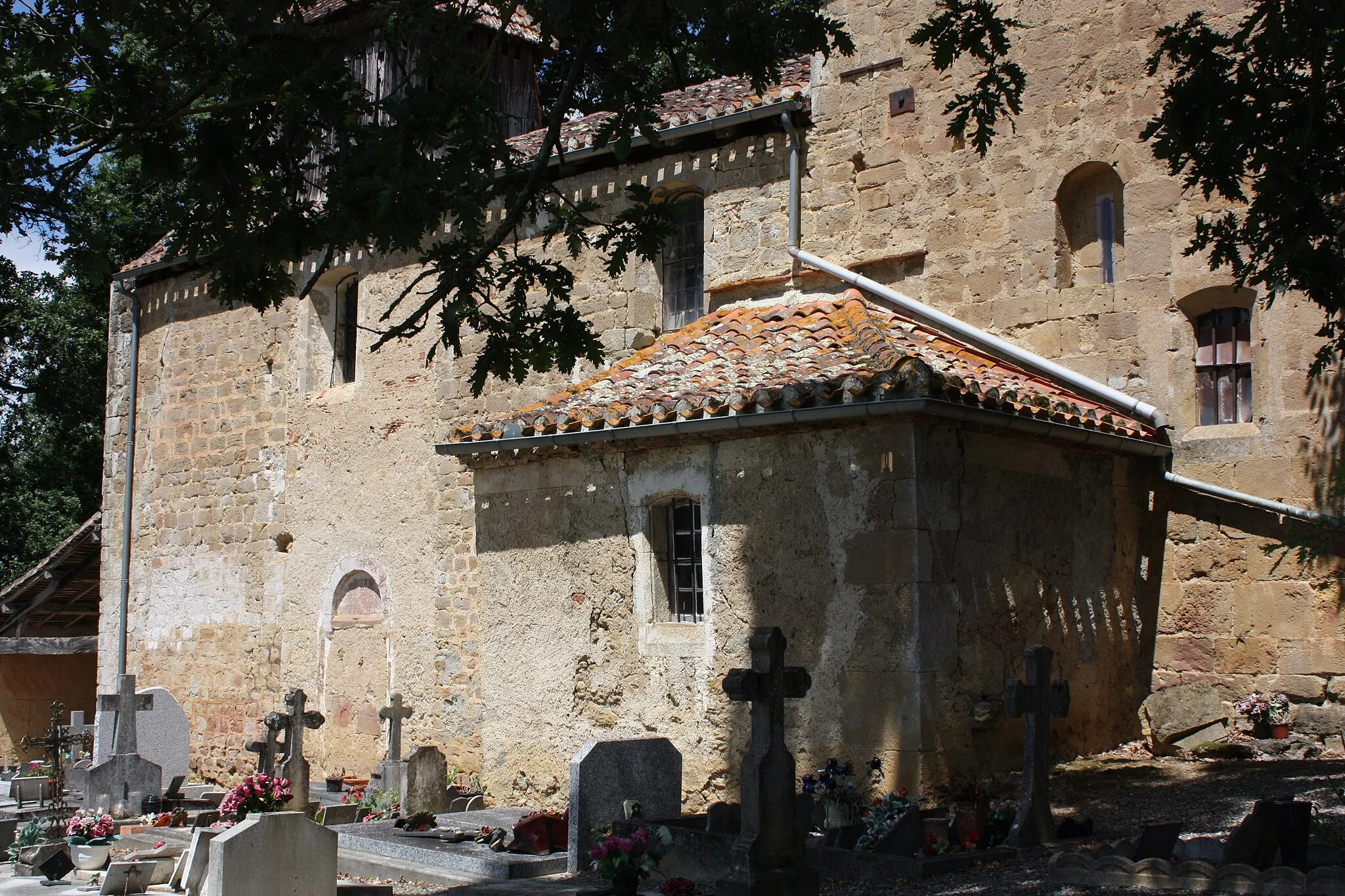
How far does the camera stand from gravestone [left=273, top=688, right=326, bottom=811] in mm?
12131

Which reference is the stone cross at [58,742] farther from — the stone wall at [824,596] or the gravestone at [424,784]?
the stone wall at [824,596]

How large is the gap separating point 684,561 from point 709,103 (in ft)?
16.2

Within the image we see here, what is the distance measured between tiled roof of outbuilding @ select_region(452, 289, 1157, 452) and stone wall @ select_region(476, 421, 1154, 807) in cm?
41

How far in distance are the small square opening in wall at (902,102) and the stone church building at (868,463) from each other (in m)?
0.04

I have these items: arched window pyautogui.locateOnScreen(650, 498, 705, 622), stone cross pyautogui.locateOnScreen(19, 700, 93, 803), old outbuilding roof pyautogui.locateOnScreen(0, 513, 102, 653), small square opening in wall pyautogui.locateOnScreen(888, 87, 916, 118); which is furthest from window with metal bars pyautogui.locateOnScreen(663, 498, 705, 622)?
old outbuilding roof pyautogui.locateOnScreen(0, 513, 102, 653)

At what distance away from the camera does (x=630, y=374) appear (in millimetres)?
11828

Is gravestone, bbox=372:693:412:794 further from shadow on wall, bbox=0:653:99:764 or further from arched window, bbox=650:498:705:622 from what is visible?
shadow on wall, bbox=0:653:99:764

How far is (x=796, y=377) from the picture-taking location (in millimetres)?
10133

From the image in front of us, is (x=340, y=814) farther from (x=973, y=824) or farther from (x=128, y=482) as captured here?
(x=128, y=482)

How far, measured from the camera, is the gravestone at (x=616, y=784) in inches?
361

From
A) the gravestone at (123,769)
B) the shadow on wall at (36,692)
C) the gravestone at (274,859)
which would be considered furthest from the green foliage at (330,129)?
the shadow on wall at (36,692)

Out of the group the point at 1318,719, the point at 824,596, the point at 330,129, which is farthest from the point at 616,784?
the point at 1318,719

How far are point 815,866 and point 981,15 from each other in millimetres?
4972

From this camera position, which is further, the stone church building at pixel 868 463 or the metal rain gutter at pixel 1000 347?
the metal rain gutter at pixel 1000 347
